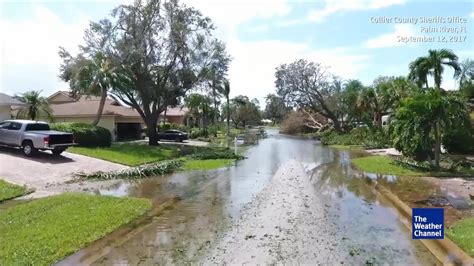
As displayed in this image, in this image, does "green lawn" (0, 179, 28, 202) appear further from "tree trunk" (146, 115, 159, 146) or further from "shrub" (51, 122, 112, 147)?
"tree trunk" (146, 115, 159, 146)

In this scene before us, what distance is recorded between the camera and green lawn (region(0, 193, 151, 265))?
324 inches

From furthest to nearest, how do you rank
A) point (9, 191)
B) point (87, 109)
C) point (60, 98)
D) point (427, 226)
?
point (60, 98) < point (87, 109) < point (9, 191) < point (427, 226)

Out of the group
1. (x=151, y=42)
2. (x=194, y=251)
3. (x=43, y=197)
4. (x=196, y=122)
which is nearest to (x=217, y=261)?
(x=194, y=251)

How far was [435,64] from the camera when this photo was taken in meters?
31.4

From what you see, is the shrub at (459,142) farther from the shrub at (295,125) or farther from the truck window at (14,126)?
the shrub at (295,125)

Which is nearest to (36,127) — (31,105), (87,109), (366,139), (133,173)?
(133,173)

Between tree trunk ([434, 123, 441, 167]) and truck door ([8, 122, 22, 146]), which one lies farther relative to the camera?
truck door ([8, 122, 22, 146])

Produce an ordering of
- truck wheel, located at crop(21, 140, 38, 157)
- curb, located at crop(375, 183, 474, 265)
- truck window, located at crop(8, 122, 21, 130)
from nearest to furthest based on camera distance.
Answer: curb, located at crop(375, 183, 474, 265), truck wheel, located at crop(21, 140, 38, 157), truck window, located at crop(8, 122, 21, 130)

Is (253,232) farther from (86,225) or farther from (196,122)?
(196,122)

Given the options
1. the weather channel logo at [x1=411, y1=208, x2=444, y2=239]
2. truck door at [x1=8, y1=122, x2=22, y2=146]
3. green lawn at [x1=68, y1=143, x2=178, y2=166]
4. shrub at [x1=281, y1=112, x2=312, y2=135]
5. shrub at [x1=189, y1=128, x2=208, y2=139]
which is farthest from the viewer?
shrub at [x1=281, y1=112, x2=312, y2=135]

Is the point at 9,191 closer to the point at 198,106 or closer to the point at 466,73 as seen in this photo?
the point at 466,73

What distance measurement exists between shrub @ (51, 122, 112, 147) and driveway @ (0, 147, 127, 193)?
13.6 ft

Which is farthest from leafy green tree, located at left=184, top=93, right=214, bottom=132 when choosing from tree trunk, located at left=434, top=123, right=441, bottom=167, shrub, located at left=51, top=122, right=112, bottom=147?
tree trunk, located at left=434, top=123, right=441, bottom=167

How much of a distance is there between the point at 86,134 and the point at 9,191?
48.1 ft
